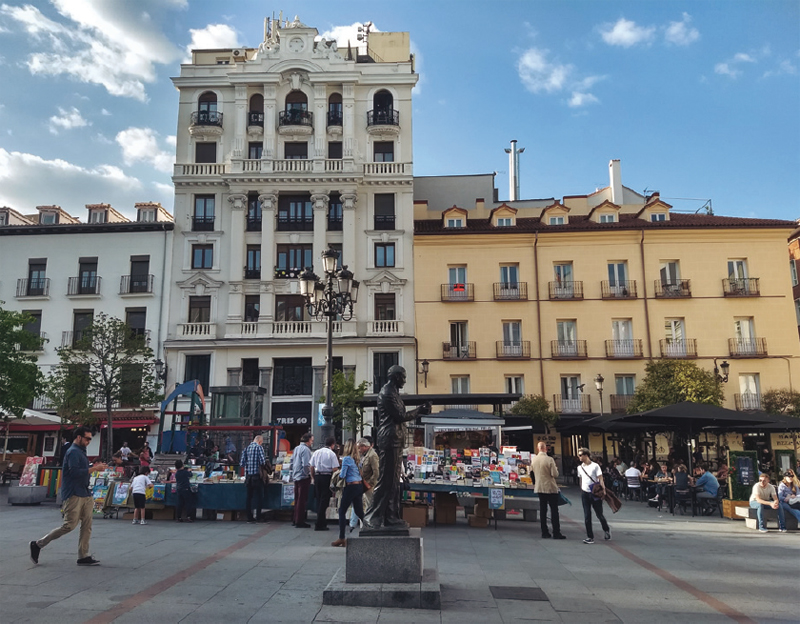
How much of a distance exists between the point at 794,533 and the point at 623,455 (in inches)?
705

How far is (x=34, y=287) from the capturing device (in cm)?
3397

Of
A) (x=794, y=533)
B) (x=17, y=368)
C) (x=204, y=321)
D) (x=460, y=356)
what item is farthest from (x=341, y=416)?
(x=794, y=533)

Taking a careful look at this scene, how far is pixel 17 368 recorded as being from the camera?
24.2 m

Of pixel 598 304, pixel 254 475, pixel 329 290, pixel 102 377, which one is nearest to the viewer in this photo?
pixel 254 475

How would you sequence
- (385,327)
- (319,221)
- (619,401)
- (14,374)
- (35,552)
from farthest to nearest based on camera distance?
(319,221), (385,327), (619,401), (14,374), (35,552)

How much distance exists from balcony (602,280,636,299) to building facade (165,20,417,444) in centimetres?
1003

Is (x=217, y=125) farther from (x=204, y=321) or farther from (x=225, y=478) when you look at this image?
(x=225, y=478)

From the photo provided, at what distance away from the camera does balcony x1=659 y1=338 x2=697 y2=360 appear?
1266 inches

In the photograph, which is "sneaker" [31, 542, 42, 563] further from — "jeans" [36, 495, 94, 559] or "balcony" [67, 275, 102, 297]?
"balcony" [67, 275, 102, 297]

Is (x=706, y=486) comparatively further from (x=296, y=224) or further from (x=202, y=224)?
(x=202, y=224)

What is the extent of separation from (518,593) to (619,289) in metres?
28.3

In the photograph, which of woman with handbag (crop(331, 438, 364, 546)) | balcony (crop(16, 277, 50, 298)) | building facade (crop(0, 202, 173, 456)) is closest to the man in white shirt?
woman with handbag (crop(331, 438, 364, 546))

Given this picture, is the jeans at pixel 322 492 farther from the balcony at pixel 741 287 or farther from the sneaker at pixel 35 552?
the balcony at pixel 741 287

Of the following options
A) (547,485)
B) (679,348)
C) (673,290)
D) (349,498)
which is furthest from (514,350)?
(349,498)
